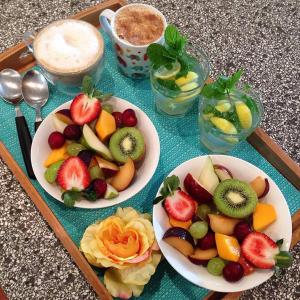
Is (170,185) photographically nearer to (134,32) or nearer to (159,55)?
(159,55)

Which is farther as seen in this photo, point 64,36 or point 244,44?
point 244,44

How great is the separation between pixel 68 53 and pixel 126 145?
0.91 ft

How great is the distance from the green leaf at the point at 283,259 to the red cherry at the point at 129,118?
40 cm

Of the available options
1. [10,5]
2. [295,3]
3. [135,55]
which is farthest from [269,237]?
[10,5]

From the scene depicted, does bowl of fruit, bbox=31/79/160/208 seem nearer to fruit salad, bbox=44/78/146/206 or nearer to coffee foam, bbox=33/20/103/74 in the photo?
fruit salad, bbox=44/78/146/206

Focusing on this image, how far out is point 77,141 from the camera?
0.87 m

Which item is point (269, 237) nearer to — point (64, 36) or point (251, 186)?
point (251, 186)

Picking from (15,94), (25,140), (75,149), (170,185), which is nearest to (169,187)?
(170,185)

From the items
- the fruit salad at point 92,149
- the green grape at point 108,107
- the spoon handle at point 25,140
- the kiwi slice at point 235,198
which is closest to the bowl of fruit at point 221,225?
the kiwi slice at point 235,198

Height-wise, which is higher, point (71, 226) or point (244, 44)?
point (244, 44)

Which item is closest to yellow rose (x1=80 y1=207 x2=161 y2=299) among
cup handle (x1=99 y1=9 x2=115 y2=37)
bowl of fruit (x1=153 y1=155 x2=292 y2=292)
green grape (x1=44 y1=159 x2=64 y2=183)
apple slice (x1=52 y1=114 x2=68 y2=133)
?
bowl of fruit (x1=153 y1=155 x2=292 y2=292)

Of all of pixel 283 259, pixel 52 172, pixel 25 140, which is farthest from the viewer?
pixel 25 140

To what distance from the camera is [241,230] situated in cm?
75

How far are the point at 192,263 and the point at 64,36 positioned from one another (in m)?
0.60
